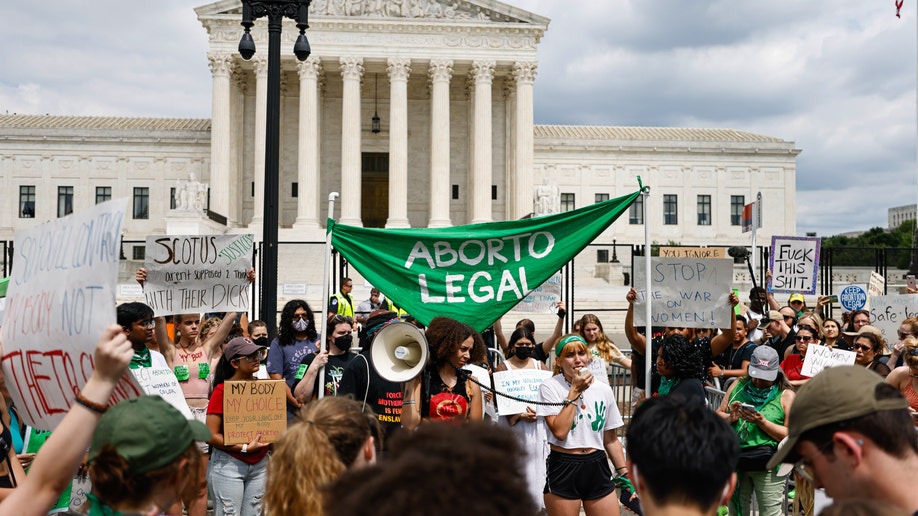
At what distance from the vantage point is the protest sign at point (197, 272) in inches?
332

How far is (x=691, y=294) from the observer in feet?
26.9

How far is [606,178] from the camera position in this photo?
56.9 metres

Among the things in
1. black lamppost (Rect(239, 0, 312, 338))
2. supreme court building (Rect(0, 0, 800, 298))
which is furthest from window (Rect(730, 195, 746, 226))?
black lamppost (Rect(239, 0, 312, 338))

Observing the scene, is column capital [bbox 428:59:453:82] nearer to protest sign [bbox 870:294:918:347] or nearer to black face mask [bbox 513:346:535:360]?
protest sign [bbox 870:294:918:347]

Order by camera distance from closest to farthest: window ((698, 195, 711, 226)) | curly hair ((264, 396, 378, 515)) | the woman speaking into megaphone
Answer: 1. curly hair ((264, 396, 378, 515))
2. the woman speaking into megaphone
3. window ((698, 195, 711, 226))

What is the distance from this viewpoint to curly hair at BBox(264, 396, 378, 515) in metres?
2.96

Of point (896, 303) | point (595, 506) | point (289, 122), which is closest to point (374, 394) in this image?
point (595, 506)

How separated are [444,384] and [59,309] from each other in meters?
2.71

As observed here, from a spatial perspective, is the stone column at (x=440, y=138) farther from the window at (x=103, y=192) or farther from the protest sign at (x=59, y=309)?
the protest sign at (x=59, y=309)

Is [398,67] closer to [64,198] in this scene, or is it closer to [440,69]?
[440,69]

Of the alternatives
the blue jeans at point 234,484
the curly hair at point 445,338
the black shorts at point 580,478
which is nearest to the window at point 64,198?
the blue jeans at point 234,484

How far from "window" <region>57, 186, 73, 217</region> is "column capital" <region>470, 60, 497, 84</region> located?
27.6 metres

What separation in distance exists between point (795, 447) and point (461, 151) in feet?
161

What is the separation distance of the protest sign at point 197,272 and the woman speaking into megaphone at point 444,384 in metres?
3.56
